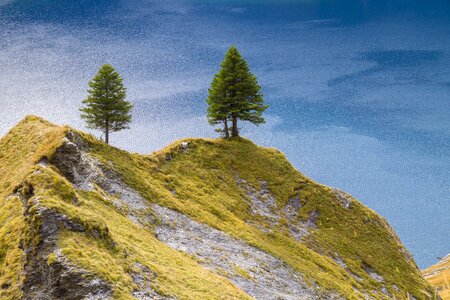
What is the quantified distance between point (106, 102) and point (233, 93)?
26.2 metres

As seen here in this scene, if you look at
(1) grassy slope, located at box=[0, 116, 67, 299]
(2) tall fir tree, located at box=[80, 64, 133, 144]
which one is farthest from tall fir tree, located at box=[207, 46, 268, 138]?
(1) grassy slope, located at box=[0, 116, 67, 299]

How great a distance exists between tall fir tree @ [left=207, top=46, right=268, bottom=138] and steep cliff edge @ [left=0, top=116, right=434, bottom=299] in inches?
228

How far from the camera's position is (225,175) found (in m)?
72.4

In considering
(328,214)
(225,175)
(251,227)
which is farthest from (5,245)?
(328,214)

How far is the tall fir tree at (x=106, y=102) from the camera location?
2864 inches

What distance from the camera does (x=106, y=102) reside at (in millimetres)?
73312

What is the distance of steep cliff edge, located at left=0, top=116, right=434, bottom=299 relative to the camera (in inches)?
1117

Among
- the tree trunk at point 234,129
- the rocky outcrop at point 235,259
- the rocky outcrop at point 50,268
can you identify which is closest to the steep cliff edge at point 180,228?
the rocky outcrop at point 50,268

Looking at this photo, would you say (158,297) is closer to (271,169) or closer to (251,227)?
(251,227)

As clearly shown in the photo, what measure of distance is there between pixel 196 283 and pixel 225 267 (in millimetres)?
10566

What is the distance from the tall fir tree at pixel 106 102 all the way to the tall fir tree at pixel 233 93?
63.2 ft

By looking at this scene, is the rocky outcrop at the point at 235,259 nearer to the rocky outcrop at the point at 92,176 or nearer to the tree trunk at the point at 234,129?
the rocky outcrop at the point at 92,176

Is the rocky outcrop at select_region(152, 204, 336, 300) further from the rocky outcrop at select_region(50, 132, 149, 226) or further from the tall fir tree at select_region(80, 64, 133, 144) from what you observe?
the tall fir tree at select_region(80, 64, 133, 144)

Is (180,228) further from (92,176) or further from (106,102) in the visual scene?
(106,102)
